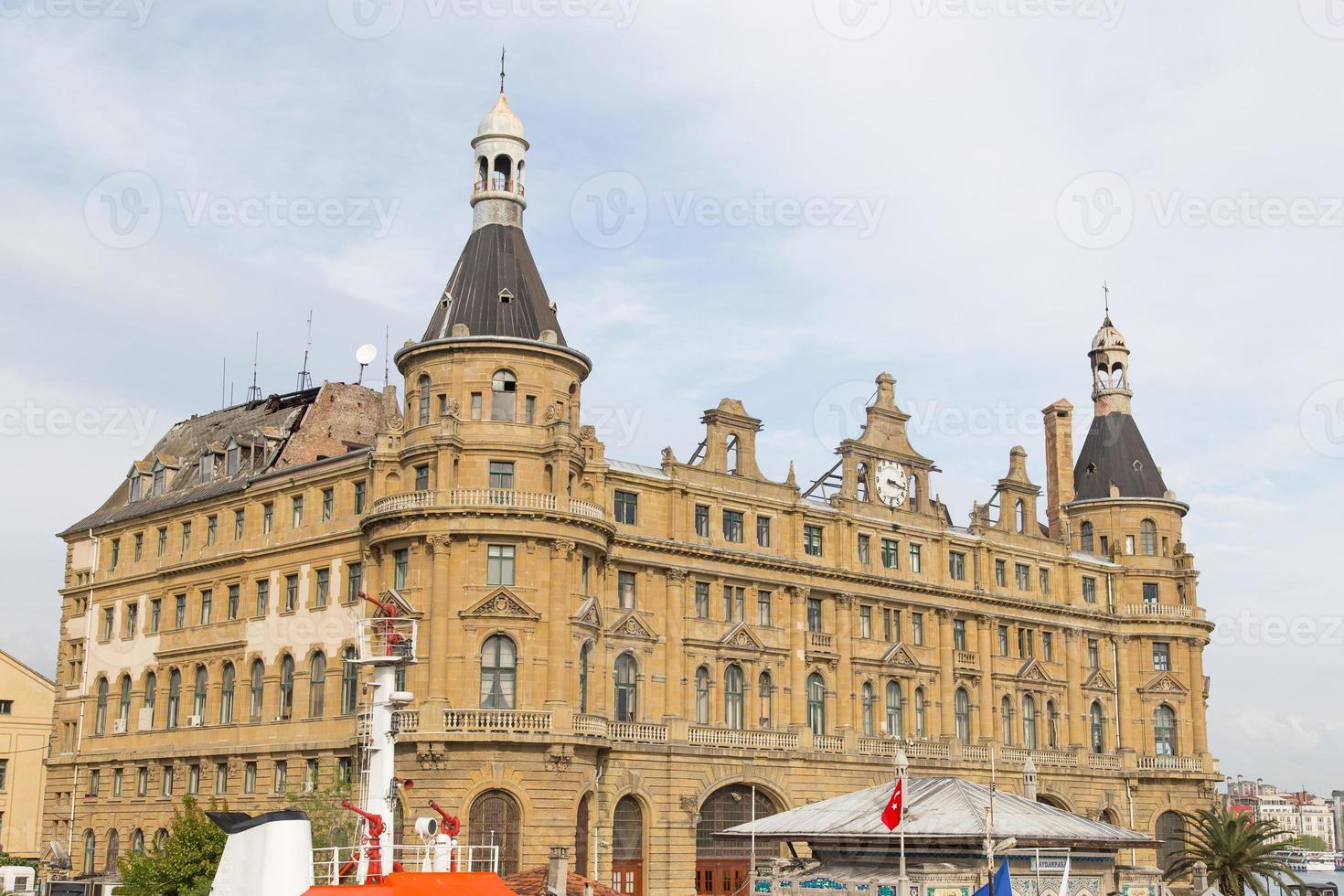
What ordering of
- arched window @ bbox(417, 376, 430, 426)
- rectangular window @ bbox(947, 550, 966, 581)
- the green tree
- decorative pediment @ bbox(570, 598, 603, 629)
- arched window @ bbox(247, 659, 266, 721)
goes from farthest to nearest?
rectangular window @ bbox(947, 550, 966, 581)
arched window @ bbox(247, 659, 266, 721)
arched window @ bbox(417, 376, 430, 426)
decorative pediment @ bbox(570, 598, 603, 629)
the green tree

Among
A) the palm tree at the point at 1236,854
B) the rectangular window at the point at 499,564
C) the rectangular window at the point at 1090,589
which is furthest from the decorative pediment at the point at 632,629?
the rectangular window at the point at 1090,589

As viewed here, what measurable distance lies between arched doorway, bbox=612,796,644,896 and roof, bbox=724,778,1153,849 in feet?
65.3

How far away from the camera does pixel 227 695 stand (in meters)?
80.1

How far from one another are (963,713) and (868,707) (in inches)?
311

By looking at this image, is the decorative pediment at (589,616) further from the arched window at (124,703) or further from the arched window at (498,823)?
the arched window at (124,703)

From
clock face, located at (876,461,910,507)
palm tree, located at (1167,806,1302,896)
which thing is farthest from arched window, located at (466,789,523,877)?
palm tree, located at (1167,806,1302,896)

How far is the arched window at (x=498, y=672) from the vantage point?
225 feet

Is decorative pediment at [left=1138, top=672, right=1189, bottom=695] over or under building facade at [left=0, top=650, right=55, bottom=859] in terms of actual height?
over

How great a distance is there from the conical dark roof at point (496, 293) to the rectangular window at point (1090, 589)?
43.1 meters

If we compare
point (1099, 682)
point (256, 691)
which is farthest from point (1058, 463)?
point (256, 691)

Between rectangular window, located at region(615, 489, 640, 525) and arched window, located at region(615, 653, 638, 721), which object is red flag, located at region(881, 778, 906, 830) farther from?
rectangular window, located at region(615, 489, 640, 525)

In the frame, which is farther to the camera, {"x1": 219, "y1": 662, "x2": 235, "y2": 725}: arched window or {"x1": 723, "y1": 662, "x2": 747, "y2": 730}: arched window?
{"x1": 723, "y1": 662, "x2": 747, "y2": 730}: arched window

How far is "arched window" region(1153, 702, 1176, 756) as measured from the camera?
3969 inches

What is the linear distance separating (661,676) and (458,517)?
46.0 ft
